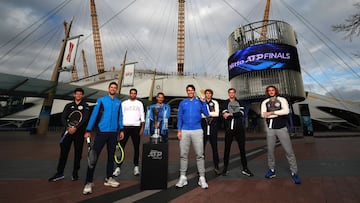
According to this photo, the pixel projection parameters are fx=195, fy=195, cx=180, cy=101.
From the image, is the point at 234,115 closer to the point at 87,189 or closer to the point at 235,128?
the point at 235,128

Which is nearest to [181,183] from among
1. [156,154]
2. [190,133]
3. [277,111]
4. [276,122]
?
[156,154]

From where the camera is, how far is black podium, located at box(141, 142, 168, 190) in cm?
364

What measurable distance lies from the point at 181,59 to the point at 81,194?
6150 centimetres

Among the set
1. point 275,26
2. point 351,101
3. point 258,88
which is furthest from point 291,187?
point 351,101

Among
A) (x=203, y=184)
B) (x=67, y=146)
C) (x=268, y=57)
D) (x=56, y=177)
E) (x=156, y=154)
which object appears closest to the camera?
(x=156, y=154)

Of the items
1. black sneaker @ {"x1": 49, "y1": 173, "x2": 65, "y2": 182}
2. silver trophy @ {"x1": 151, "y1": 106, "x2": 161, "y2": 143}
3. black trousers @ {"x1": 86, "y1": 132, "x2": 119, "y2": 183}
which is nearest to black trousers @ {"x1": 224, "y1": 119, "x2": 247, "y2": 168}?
silver trophy @ {"x1": 151, "y1": 106, "x2": 161, "y2": 143}

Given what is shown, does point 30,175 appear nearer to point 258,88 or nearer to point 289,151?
point 289,151

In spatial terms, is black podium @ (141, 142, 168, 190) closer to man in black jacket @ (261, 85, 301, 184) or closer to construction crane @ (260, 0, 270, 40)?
man in black jacket @ (261, 85, 301, 184)

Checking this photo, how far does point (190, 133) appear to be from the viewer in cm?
403

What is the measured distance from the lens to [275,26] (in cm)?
2436

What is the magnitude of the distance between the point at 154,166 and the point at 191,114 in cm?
127

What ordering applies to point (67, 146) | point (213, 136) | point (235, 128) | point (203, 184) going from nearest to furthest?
point (203, 184), point (67, 146), point (235, 128), point (213, 136)

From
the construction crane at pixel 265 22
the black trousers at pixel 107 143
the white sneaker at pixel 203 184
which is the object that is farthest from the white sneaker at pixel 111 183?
the construction crane at pixel 265 22

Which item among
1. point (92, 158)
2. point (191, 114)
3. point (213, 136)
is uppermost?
point (191, 114)
